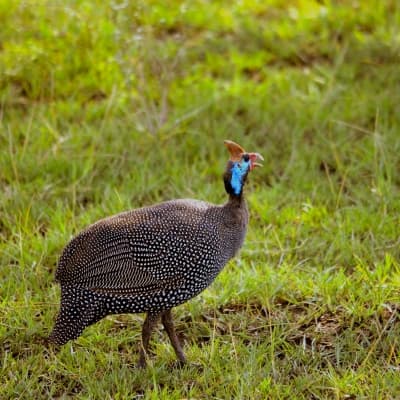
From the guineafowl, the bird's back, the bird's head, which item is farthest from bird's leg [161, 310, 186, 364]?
the bird's head

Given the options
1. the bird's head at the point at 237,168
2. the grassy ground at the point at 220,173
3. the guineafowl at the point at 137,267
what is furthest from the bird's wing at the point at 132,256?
the grassy ground at the point at 220,173

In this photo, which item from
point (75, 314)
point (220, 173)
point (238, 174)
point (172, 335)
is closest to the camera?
point (75, 314)

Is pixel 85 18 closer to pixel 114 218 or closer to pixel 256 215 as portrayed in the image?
pixel 256 215

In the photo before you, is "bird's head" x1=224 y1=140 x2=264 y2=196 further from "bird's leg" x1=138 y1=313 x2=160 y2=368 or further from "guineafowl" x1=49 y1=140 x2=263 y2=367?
"bird's leg" x1=138 y1=313 x2=160 y2=368

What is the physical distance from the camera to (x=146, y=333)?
4.07 m

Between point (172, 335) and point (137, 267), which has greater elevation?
point (137, 267)

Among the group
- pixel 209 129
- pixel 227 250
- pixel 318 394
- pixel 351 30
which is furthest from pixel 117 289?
pixel 351 30

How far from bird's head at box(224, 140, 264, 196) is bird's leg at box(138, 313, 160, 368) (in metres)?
0.72

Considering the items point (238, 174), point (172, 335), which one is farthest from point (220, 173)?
point (172, 335)

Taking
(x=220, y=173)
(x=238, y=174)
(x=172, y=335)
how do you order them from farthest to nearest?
(x=220, y=173), (x=238, y=174), (x=172, y=335)

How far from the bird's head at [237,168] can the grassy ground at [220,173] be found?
0.62 m

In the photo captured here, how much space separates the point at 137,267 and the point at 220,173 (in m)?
2.00

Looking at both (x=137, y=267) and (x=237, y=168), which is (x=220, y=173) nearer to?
(x=237, y=168)

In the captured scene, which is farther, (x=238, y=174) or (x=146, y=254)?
(x=238, y=174)
